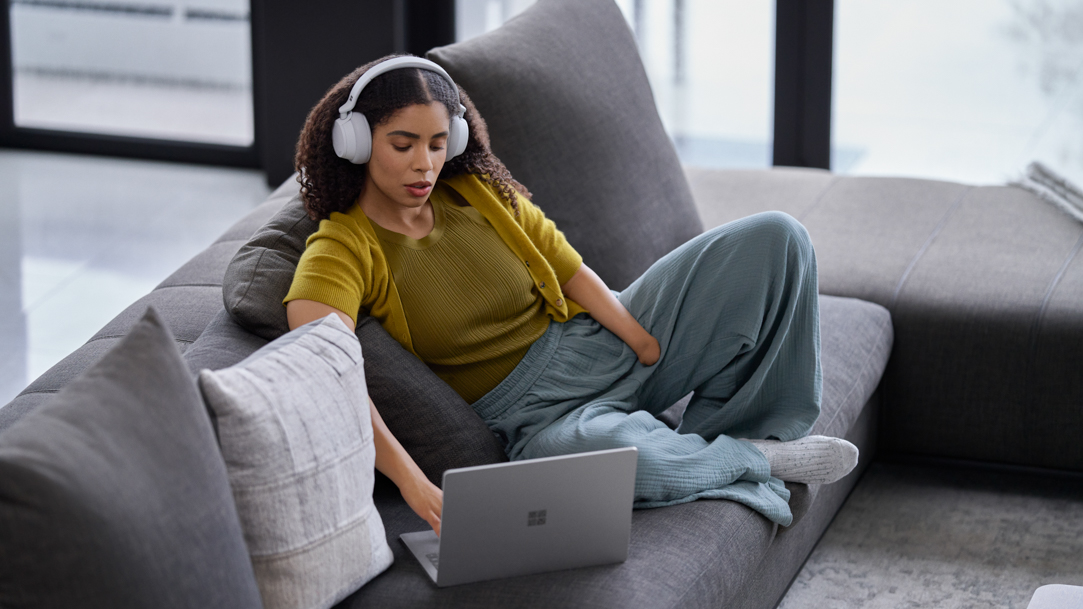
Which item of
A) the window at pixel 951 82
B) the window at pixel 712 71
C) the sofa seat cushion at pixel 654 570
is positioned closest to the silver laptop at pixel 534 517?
the sofa seat cushion at pixel 654 570

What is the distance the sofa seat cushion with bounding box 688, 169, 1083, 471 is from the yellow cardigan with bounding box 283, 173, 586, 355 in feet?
2.70

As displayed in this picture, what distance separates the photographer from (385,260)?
1762mm

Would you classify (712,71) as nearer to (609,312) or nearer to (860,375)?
(860,375)

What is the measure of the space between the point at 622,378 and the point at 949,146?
2.46 meters

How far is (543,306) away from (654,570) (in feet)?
1.84

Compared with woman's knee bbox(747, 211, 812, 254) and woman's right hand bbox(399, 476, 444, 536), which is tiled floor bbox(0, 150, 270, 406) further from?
woman's knee bbox(747, 211, 812, 254)

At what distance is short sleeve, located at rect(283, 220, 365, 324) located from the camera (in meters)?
1.64

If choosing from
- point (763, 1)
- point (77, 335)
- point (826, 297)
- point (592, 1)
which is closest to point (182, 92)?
point (77, 335)

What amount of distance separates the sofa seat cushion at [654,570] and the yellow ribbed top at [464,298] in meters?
0.23

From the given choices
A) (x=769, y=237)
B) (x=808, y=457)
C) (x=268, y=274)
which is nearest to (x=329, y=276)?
(x=268, y=274)

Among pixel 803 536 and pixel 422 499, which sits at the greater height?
pixel 422 499

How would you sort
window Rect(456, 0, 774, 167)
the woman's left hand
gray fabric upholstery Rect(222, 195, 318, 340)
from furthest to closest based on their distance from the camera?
1. window Rect(456, 0, 774, 167)
2. the woman's left hand
3. gray fabric upholstery Rect(222, 195, 318, 340)

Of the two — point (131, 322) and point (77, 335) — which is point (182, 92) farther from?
point (131, 322)

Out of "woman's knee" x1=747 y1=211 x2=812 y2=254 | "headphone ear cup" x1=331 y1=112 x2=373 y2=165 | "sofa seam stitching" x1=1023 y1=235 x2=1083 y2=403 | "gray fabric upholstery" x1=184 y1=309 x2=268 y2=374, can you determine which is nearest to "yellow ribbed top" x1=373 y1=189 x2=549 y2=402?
"headphone ear cup" x1=331 y1=112 x2=373 y2=165
